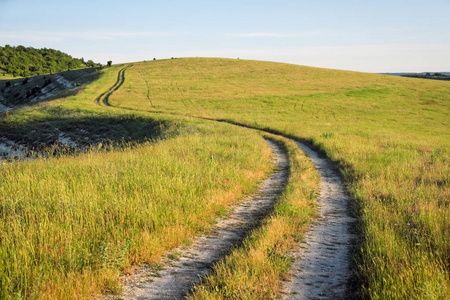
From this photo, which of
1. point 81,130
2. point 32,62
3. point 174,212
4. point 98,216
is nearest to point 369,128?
point 81,130

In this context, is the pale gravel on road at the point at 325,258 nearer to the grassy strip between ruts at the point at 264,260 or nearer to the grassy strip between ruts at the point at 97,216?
the grassy strip between ruts at the point at 264,260

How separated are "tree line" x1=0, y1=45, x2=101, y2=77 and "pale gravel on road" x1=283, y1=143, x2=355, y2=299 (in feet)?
Answer: 482

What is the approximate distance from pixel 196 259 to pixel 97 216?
201cm

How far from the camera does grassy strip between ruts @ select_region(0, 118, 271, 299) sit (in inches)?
182

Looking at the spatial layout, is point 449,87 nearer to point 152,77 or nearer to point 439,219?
point 152,77

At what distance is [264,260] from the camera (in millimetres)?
5203

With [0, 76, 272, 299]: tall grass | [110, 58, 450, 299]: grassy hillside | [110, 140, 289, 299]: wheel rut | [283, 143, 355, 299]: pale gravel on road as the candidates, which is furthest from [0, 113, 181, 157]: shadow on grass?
[283, 143, 355, 299]: pale gravel on road

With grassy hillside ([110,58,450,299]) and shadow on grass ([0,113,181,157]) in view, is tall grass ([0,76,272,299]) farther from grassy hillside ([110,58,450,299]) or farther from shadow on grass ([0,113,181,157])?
shadow on grass ([0,113,181,157])

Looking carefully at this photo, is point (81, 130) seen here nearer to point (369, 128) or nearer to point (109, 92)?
point (369, 128)

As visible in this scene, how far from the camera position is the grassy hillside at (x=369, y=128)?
5.04m

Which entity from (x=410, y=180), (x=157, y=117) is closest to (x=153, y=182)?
(x=410, y=180)

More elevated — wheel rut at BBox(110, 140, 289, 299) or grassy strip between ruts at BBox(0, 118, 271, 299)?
grassy strip between ruts at BBox(0, 118, 271, 299)

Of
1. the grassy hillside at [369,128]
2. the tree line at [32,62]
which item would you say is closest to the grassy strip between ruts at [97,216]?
the grassy hillside at [369,128]

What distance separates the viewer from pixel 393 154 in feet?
50.3
